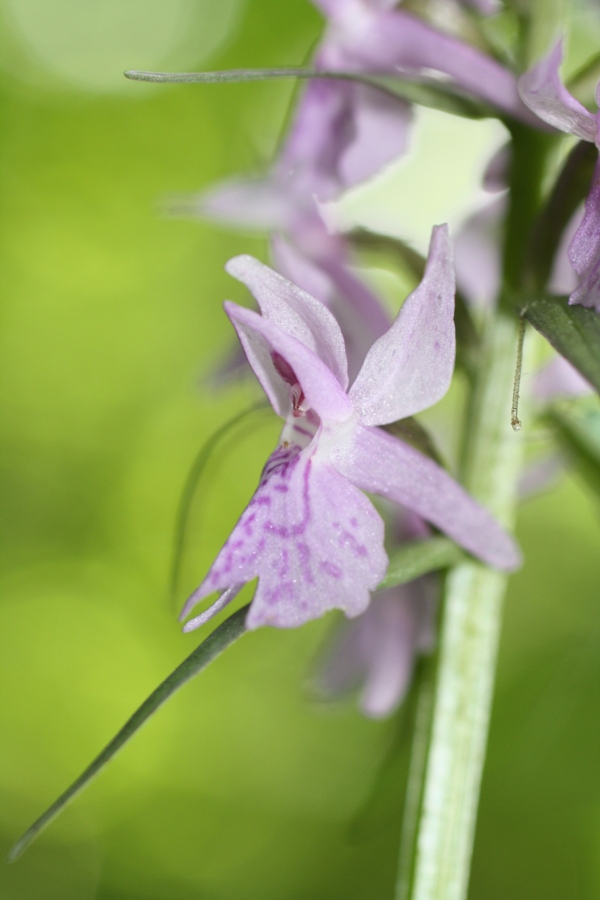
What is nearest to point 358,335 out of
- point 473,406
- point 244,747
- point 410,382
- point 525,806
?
point 473,406

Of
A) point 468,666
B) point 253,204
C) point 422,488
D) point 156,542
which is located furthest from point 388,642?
point 156,542

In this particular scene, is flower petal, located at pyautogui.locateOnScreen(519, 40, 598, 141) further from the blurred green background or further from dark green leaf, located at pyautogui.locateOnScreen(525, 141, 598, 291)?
the blurred green background

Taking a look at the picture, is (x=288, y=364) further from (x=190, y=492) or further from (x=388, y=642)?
(x=388, y=642)

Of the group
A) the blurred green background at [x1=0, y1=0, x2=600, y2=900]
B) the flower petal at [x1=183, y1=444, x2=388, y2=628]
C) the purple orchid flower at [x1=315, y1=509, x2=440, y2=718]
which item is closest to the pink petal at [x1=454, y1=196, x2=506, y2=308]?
the purple orchid flower at [x1=315, y1=509, x2=440, y2=718]

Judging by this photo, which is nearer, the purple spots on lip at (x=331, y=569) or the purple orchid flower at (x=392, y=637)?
the purple spots on lip at (x=331, y=569)

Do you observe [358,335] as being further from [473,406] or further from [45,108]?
[45,108]

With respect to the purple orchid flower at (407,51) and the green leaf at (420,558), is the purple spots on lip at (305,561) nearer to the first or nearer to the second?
the green leaf at (420,558)

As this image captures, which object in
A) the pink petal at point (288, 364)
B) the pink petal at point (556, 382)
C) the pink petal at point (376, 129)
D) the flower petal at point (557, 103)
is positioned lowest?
the pink petal at point (556, 382)

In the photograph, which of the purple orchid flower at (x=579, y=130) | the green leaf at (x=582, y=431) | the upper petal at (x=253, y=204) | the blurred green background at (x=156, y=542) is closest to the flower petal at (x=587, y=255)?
the purple orchid flower at (x=579, y=130)
